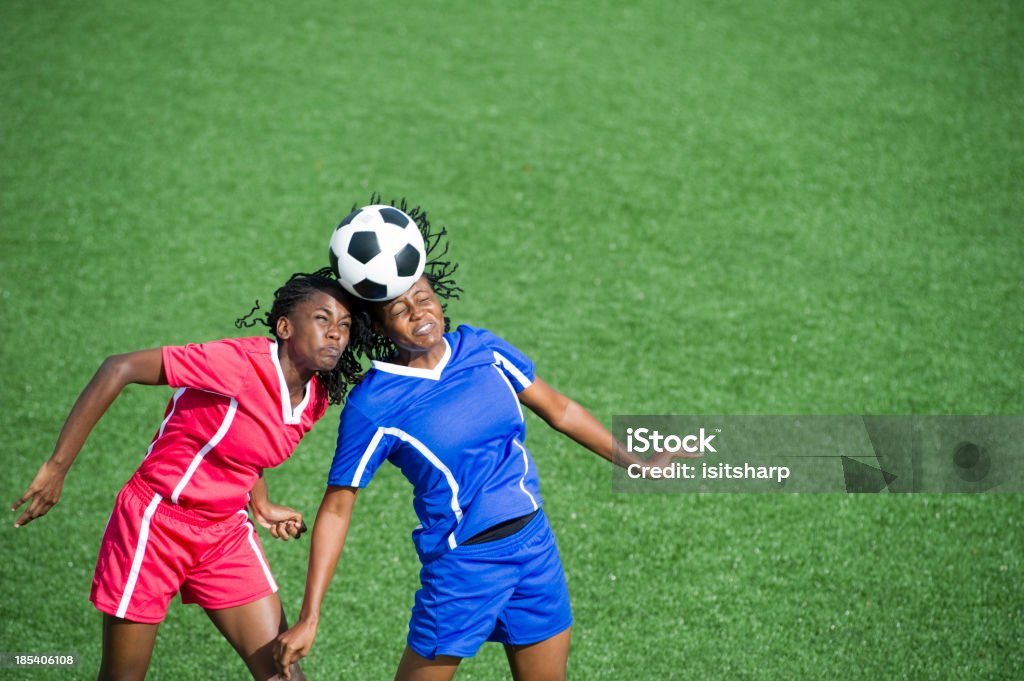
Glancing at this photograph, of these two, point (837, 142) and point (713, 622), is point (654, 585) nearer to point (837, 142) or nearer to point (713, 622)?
point (713, 622)

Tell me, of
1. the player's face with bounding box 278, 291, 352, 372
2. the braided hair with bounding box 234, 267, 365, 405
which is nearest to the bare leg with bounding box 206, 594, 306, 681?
the braided hair with bounding box 234, 267, 365, 405

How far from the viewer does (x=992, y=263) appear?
7340 millimetres

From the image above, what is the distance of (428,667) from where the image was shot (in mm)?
3348

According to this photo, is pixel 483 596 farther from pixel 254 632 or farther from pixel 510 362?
pixel 254 632

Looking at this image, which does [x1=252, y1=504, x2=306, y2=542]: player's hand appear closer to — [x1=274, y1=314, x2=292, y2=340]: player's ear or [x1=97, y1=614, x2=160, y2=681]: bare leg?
[x1=97, y1=614, x2=160, y2=681]: bare leg

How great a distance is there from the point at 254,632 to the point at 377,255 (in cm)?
145

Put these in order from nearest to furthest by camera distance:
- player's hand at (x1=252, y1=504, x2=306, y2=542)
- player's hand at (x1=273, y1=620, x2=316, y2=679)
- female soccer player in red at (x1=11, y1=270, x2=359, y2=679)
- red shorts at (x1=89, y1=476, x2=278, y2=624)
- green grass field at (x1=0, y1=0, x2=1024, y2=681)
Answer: player's hand at (x1=273, y1=620, x2=316, y2=679)
female soccer player in red at (x1=11, y1=270, x2=359, y2=679)
red shorts at (x1=89, y1=476, x2=278, y2=624)
player's hand at (x1=252, y1=504, x2=306, y2=542)
green grass field at (x1=0, y1=0, x2=1024, y2=681)

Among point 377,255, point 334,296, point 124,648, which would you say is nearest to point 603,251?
point 334,296

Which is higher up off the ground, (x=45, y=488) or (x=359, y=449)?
(x=359, y=449)

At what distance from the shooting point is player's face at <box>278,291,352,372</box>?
347 cm

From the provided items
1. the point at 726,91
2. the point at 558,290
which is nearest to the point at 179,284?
the point at 558,290

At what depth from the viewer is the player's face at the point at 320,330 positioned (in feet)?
11.4

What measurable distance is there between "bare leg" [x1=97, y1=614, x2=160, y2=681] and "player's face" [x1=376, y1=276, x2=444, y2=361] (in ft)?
4.40

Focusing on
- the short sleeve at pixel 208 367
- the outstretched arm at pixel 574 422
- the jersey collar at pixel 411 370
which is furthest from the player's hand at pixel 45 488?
the outstretched arm at pixel 574 422
